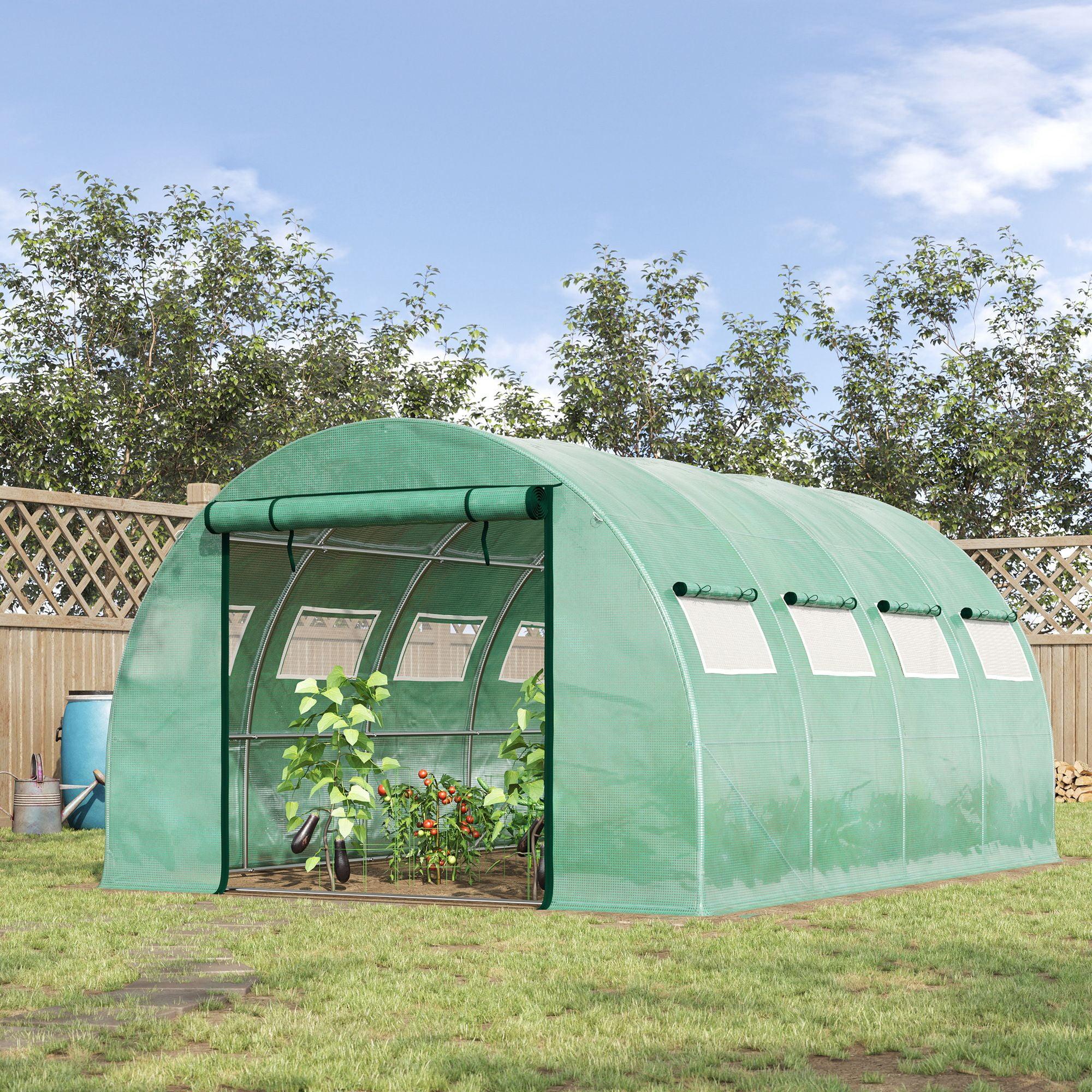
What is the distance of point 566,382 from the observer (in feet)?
76.3

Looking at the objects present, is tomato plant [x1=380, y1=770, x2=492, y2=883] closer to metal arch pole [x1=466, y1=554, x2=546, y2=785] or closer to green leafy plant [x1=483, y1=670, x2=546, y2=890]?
green leafy plant [x1=483, y1=670, x2=546, y2=890]

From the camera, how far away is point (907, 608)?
Answer: 37.0 feet

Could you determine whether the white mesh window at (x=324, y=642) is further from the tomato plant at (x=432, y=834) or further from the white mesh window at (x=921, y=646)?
the white mesh window at (x=921, y=646)

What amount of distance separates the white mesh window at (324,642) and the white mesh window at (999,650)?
463 cm

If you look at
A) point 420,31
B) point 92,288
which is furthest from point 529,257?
point 420,31

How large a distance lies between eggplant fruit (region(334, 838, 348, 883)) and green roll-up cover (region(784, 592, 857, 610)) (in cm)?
328

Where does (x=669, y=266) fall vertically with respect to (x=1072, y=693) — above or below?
above

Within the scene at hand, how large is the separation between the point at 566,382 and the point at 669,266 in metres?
2.29

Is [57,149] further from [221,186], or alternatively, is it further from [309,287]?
[309,287]

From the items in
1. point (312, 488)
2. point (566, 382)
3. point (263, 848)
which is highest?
point (566, 382)

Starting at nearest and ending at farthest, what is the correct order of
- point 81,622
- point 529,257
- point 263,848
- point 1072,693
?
1. point 263,848
2. point 81,622
3. point 1072,693
4. point 529,257

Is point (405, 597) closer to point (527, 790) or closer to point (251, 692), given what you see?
point (251, 692)

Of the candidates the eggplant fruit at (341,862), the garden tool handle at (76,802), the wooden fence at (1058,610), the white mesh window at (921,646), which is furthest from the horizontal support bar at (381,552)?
the wooden fence at (1058,610)

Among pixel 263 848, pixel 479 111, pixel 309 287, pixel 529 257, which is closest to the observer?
pixel 263 848
